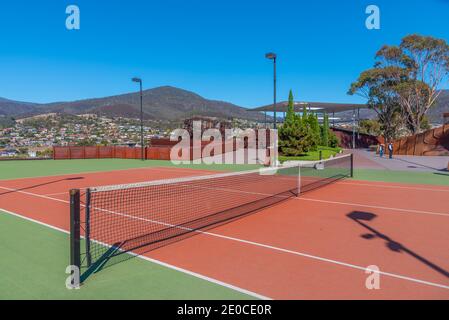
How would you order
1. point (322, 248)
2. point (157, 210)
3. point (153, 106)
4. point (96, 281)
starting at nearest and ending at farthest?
1. point (96, 281)
2. point (322, 248)
3. point (157, 210)
4. point (153, 106)

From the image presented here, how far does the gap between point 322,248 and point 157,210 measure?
207 inches

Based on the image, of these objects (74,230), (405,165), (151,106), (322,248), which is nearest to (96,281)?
(74,230)

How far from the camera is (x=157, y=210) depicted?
10.3m

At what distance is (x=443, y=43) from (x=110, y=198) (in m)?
47.4

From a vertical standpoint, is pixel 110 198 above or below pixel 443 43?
below

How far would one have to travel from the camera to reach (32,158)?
1457 inches

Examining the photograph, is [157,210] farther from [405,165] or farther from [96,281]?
[405,165]

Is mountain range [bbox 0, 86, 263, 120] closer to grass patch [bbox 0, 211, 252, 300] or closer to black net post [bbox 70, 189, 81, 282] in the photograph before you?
grass patch [bbox 0, 211, 252, 300]

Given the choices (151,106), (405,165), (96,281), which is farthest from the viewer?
(151,106)

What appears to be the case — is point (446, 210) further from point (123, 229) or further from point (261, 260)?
point (123, 229)

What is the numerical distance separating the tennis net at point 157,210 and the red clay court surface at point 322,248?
2.06ft

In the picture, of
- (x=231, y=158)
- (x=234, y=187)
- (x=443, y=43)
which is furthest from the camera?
(x=443, y=43)

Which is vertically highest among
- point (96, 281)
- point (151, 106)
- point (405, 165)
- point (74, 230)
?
point (151, 106)
